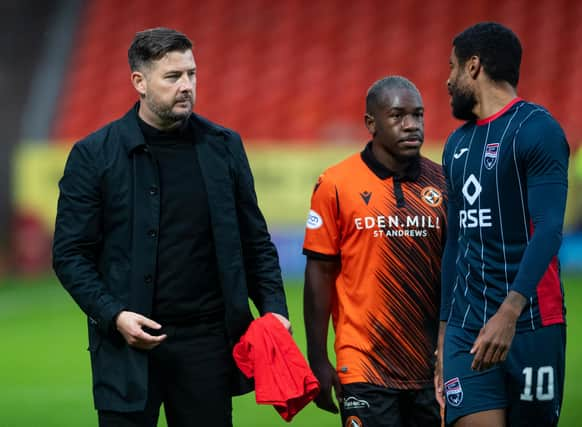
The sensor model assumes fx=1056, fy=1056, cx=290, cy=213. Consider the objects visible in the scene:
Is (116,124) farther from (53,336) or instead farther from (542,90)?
(542,90)

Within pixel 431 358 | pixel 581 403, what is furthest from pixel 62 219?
pixel 581 403

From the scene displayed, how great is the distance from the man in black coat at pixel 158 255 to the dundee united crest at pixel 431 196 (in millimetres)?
944

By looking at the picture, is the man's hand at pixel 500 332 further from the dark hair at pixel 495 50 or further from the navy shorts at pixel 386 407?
the navy shorts at pixel 386 407

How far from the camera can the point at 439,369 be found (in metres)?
4.33

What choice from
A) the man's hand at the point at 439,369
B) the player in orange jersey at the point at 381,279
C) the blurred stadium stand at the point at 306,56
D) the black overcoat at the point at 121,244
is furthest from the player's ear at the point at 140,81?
the blurred stadium stand at the point at 306,56

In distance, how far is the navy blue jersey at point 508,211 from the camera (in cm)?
354

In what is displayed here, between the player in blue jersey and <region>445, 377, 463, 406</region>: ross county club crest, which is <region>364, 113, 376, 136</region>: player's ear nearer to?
the player in blue jersey

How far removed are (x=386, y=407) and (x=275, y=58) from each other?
51.2 ft

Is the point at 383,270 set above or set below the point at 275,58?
below

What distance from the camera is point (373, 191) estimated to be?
4629mm

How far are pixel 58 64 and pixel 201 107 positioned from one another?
3097mm

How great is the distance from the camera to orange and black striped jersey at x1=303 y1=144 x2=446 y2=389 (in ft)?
14.9

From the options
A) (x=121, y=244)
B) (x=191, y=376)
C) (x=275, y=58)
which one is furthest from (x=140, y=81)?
(x=275, y=58)

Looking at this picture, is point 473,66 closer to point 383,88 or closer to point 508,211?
point 508,211
